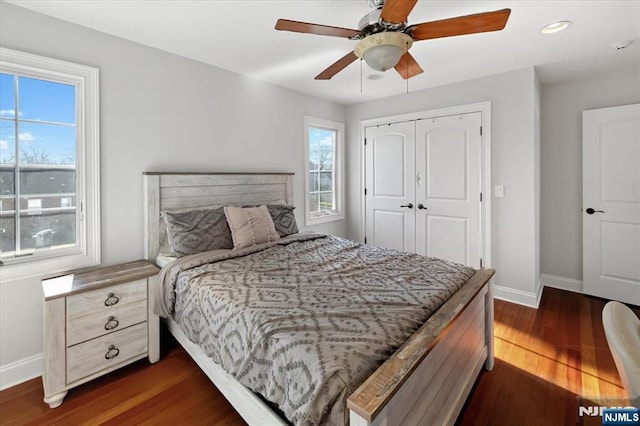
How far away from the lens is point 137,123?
253 centimetres

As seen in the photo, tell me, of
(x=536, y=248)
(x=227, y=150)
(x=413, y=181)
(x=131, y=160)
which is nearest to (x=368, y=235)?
(x=413, y=181)

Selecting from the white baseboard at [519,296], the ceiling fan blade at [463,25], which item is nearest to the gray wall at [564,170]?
the white baseboard at [519,296]

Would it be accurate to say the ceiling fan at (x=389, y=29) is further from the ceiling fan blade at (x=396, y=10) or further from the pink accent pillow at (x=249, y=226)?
the pink accent pillow at (x=249, y=226)

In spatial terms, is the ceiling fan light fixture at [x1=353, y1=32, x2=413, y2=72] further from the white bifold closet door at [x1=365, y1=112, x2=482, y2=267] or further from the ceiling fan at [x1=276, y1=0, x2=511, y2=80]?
the white bifold closet door at [x1=365, y1=112, x2=482, y2=267]

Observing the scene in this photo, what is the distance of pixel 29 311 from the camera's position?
6.89 feet

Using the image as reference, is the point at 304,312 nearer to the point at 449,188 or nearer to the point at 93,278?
the point at 93,278

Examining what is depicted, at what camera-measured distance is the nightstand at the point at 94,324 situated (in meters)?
1.81

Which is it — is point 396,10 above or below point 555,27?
below

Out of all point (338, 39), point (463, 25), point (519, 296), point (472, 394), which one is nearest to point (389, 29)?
point (463, 25)

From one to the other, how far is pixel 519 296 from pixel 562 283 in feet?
2.92

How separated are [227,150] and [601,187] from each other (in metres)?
4.08

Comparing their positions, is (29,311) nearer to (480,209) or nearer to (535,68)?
(480,209)

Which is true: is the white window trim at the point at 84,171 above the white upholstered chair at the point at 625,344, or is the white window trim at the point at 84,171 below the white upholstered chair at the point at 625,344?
above

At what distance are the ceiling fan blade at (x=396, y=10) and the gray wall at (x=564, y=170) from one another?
3.21 metres
